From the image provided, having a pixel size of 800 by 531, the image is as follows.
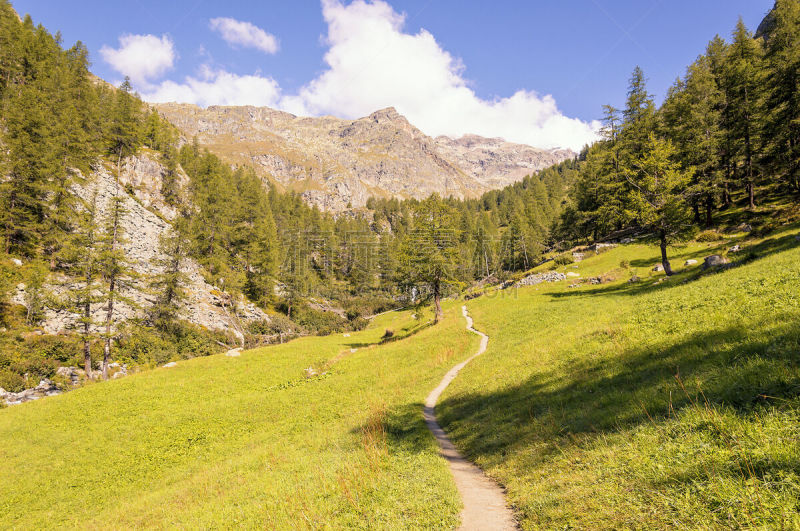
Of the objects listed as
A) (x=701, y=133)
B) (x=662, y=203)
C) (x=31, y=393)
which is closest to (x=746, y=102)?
(x=701, y=133)

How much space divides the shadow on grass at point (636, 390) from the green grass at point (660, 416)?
0.15 feet

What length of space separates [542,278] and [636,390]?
47.0 m

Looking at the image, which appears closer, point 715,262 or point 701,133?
point 715,262

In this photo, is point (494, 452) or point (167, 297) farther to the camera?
point (167, 297)

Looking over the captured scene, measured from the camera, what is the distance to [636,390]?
28.0 feet

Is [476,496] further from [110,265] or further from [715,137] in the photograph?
[715,137]

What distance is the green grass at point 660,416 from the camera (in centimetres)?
433

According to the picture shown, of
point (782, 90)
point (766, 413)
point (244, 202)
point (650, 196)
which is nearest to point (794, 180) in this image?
point (782, 90)

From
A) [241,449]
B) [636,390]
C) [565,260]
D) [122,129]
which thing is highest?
[122,129]

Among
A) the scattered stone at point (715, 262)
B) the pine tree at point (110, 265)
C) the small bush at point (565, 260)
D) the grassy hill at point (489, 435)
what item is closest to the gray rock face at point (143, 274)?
the pine tree at point (110, 265)

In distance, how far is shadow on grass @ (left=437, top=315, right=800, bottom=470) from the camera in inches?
247

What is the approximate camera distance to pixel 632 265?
41.5 metres

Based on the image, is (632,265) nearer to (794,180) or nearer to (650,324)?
(794,180)

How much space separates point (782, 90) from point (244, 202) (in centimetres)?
11349
